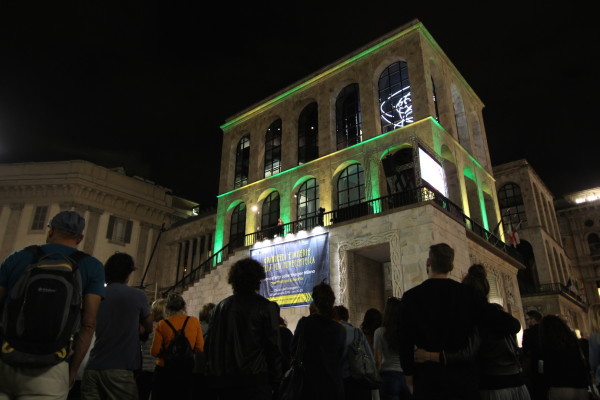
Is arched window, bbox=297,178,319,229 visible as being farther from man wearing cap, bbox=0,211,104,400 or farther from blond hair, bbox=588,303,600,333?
man wearing cap, bbox=0,211,104,400

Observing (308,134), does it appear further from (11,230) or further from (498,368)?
(11,230)

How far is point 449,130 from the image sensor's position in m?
18.7

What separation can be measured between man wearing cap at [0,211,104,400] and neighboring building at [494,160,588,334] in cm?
3188

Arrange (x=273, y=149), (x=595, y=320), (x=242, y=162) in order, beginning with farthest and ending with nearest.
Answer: (x=242, y=162), (x=273, y=149), (x=595, y=320)

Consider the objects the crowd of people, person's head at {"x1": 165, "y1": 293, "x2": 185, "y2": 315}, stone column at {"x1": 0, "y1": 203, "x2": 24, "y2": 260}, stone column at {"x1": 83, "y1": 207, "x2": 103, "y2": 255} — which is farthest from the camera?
stone column at {"x1": 83, "y1": 207, "x2": 103, "y2": 255}

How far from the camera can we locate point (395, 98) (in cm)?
1938

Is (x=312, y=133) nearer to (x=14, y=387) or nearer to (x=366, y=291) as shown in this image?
(x=366, y=291)

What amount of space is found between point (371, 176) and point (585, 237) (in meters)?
33.5

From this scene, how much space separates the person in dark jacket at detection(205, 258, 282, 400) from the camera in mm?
3230

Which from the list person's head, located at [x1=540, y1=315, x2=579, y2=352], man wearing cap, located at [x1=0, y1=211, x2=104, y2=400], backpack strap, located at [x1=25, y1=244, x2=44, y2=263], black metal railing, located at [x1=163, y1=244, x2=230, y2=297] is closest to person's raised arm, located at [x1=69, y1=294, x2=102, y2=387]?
man wearing cap, located at [x1=0, y1=211, x2=104, y2=400]

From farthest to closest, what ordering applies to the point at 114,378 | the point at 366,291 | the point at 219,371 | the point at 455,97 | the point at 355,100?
the point at 455,97
the point at 355,100
the point at 366,291
the point at 114,378
the point at 219,371

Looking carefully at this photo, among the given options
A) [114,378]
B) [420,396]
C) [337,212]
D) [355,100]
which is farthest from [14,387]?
[355,100]

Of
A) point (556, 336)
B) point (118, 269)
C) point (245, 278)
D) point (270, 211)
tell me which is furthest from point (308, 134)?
point (245, 278)

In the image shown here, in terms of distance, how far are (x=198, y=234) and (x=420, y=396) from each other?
28.0 metres
